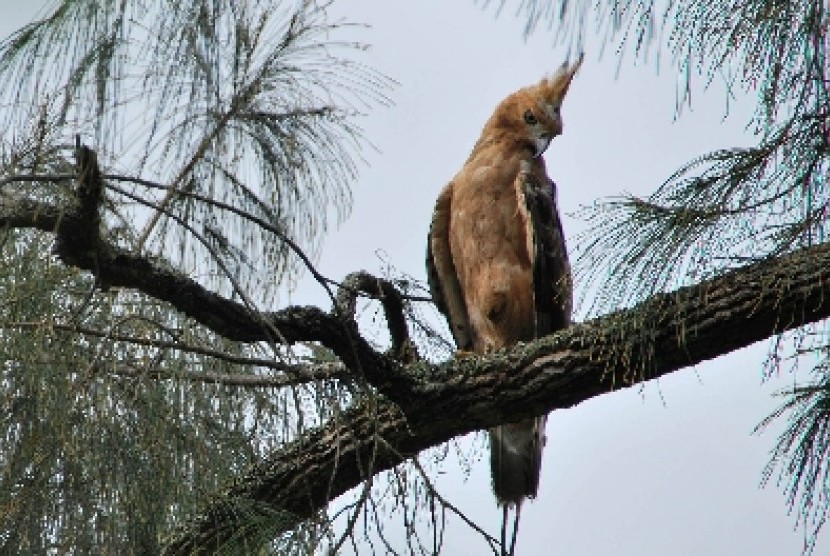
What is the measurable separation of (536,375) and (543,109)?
1.65m

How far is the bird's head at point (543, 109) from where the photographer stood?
480cm

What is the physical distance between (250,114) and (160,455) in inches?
33.3

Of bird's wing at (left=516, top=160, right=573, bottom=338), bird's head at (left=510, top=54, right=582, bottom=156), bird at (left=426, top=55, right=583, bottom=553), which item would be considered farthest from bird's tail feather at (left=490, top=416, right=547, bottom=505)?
bird's head at (left=510, top=54, right=582, bottom=156)

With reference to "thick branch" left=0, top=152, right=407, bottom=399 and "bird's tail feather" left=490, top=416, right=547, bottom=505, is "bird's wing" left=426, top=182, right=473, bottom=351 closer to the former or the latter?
"bird's tail feather" left=490, top=416, right=547, bottom=505

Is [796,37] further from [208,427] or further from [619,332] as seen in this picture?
[208,427]

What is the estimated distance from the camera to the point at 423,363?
3.52 m

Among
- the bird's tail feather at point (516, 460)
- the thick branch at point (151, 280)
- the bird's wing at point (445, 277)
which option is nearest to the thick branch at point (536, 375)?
the thick branch at point (151, 280)

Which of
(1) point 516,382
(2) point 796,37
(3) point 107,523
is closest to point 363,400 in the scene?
(1) point 516,382

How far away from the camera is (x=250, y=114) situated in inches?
144

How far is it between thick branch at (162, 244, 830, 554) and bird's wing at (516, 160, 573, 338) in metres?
0.88

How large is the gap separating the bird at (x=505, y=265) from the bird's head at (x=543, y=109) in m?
0.01

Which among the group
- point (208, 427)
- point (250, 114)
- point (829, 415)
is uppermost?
point (250, 114)

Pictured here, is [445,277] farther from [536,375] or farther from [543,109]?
[536,375]

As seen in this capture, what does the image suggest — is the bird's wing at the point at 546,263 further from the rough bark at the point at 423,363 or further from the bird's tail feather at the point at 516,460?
the rough bark at the point at 423,363
